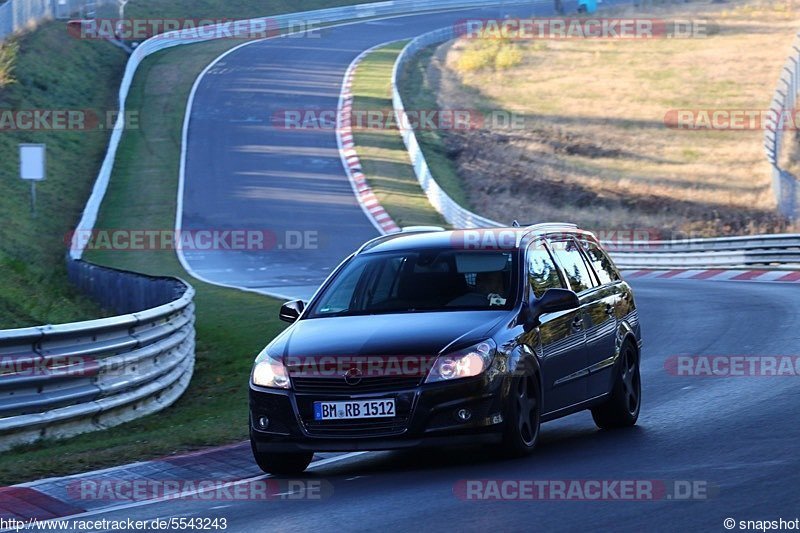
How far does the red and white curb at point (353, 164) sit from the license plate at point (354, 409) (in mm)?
21661

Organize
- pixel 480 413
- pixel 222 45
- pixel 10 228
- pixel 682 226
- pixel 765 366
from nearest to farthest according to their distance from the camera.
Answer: pixel 480 413
pixel 765 366
pixel 10 228
pixel 682 226
pixel 222 45

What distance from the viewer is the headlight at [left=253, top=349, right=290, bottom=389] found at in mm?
8914

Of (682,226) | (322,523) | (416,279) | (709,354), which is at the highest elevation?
(416,279)

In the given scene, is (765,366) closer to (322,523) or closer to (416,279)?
(416,279)

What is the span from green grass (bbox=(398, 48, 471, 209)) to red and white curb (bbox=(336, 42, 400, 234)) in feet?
7.13

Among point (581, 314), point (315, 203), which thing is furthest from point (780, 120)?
point (581, 314)

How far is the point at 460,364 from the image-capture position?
869cm

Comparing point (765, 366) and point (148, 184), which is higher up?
point (765, 366)

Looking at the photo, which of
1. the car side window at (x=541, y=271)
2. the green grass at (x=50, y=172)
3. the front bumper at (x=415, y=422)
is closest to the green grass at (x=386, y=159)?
the green grass at (x=50, y=172)

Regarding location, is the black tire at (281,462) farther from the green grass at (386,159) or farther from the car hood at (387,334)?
the green grass at (386,159)

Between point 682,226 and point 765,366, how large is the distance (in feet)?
74.5

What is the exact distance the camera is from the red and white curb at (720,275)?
1091 inches

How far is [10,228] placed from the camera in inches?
1201

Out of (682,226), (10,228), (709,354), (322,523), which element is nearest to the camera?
(322,523)
